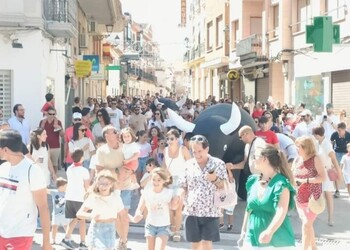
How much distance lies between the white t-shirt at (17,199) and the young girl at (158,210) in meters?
1.99

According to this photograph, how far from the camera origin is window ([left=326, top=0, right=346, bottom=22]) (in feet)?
67.7

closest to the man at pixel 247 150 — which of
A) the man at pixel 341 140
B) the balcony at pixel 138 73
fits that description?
the man at pixel 341 140

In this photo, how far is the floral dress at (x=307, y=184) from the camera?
25.3 ft

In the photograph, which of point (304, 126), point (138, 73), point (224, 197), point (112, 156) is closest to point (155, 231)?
point (224, 197)

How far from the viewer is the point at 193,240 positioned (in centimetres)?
677

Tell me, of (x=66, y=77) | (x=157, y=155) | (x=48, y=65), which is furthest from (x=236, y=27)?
(x=157, y=155)

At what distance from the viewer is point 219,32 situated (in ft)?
128

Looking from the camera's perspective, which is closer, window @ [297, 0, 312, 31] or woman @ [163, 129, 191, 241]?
woman @ [163, 129, 191, 241]

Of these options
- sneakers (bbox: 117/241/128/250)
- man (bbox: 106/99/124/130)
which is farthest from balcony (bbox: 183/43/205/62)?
sneakers (bbox: 117/241/128/250)

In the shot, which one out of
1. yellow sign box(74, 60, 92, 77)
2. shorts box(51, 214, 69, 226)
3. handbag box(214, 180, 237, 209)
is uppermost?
yellow sign box(74, 60, 92, 77)

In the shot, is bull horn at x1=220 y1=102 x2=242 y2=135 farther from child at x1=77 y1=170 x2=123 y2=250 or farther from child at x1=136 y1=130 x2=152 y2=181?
child at x1=77 y1=170 x2=123 y2=250

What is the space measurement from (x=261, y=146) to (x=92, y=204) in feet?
7.26

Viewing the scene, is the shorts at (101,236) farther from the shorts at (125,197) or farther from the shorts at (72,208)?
the shorts at (125,197)

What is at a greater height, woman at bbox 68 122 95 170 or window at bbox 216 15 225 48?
window at bbox 216 15 225 48
